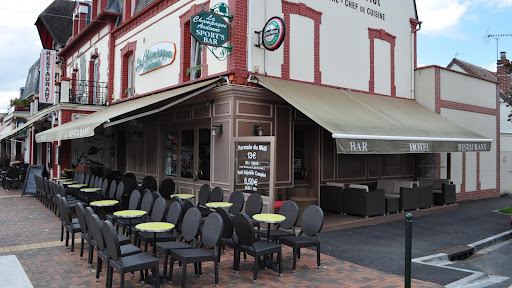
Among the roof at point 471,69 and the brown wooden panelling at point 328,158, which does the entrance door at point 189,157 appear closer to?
the brown wooden panelling at point 328,158

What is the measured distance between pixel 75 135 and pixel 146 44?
14.5ft

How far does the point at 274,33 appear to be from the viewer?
845 cm

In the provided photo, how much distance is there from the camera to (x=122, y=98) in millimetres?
14234

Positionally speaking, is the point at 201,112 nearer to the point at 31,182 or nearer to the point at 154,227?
the point at 154,227

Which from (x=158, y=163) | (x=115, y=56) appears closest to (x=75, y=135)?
(x=158, y=163)

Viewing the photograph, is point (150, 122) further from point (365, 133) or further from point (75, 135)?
point (365, 133)

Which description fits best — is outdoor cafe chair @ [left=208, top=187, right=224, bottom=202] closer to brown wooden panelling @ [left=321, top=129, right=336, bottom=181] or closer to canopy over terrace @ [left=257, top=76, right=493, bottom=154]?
canopy over terrace @ [left=257, top=76, right=493, bottom=154]

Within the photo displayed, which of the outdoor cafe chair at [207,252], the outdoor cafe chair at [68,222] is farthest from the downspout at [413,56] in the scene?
the outdoor cafe chair at [68,222]

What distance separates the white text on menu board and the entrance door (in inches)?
73.3

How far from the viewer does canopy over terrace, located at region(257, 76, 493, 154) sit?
7.38 meters

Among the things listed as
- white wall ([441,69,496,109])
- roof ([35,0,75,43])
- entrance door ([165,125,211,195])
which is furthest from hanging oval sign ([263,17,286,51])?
roof ([35,0,75,43])

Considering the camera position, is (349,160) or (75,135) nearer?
(75,135)

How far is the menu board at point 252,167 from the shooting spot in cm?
755

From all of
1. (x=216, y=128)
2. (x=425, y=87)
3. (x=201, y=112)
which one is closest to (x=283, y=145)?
(x=216, y=128)
